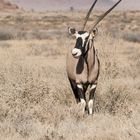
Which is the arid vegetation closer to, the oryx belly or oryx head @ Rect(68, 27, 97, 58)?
the oryx belly

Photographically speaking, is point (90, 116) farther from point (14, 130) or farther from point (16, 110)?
point (14, 130)

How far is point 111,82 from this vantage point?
12898 mm

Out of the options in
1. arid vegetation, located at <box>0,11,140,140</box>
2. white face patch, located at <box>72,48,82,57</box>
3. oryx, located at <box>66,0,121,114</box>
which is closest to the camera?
arid vegetation, located at <box>0,11,140,140</box>

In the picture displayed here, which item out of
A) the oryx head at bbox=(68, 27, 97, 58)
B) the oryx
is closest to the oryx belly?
the oryx

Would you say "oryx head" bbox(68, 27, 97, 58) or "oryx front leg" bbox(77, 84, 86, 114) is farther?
"oryx front leg" bbox(77, 84, 86, 114)

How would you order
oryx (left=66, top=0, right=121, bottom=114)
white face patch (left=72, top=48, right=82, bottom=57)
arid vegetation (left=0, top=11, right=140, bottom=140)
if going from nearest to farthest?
arid vegetation (left=0, top=11, right=140, bottom=140)
white face patch (left=72, top=48, right=82, bottom=57)
oryx (left=66, top=0, right=121, bottom=114)

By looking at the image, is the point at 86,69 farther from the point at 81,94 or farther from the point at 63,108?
the point at 63,108

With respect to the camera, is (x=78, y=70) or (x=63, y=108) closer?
(x=63, y=108)

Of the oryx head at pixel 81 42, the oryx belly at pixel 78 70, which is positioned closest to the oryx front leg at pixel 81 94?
the oryx belly at pixel 78 70

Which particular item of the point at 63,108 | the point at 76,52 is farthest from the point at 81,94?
the point at 76,52

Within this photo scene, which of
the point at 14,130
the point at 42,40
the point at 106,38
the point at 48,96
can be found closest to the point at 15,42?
the point at 42,40

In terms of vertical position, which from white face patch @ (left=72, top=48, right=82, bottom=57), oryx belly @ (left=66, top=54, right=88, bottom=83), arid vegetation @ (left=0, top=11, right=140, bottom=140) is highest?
white face patch @ (left=72, top=48, right=82, bottom=57)

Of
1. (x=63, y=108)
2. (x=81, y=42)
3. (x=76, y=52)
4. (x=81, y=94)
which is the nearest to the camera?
(x=76, y=52)

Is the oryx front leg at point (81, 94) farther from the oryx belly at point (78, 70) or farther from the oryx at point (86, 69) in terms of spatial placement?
the oryx belly at point (78, 70)
